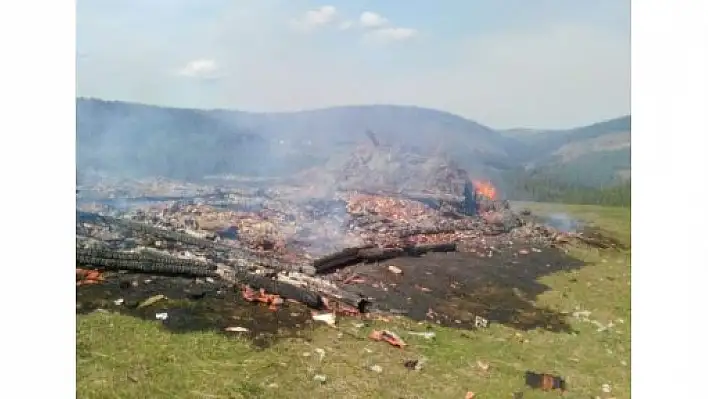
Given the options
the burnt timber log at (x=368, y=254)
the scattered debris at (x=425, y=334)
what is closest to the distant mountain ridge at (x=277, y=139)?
the burnt timber log at (x=368, y=254)

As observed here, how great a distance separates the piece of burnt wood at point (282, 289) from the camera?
299 centimetres

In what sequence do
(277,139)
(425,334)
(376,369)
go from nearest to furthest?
(376,369) < (425,334) < (277,139)

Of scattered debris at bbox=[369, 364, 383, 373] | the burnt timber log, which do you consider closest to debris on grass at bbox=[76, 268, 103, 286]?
the burnt timber log

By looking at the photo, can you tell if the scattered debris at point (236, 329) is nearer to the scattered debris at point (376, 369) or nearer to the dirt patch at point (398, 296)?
the dirt patch at point (398, 296)

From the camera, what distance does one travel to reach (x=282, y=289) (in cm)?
302

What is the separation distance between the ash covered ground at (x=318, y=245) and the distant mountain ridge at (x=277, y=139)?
2.6 inches

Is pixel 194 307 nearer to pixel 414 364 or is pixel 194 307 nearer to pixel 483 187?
pixel 414 364

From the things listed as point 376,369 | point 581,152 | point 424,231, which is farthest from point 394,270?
point 581,152

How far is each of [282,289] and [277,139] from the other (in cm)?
71
